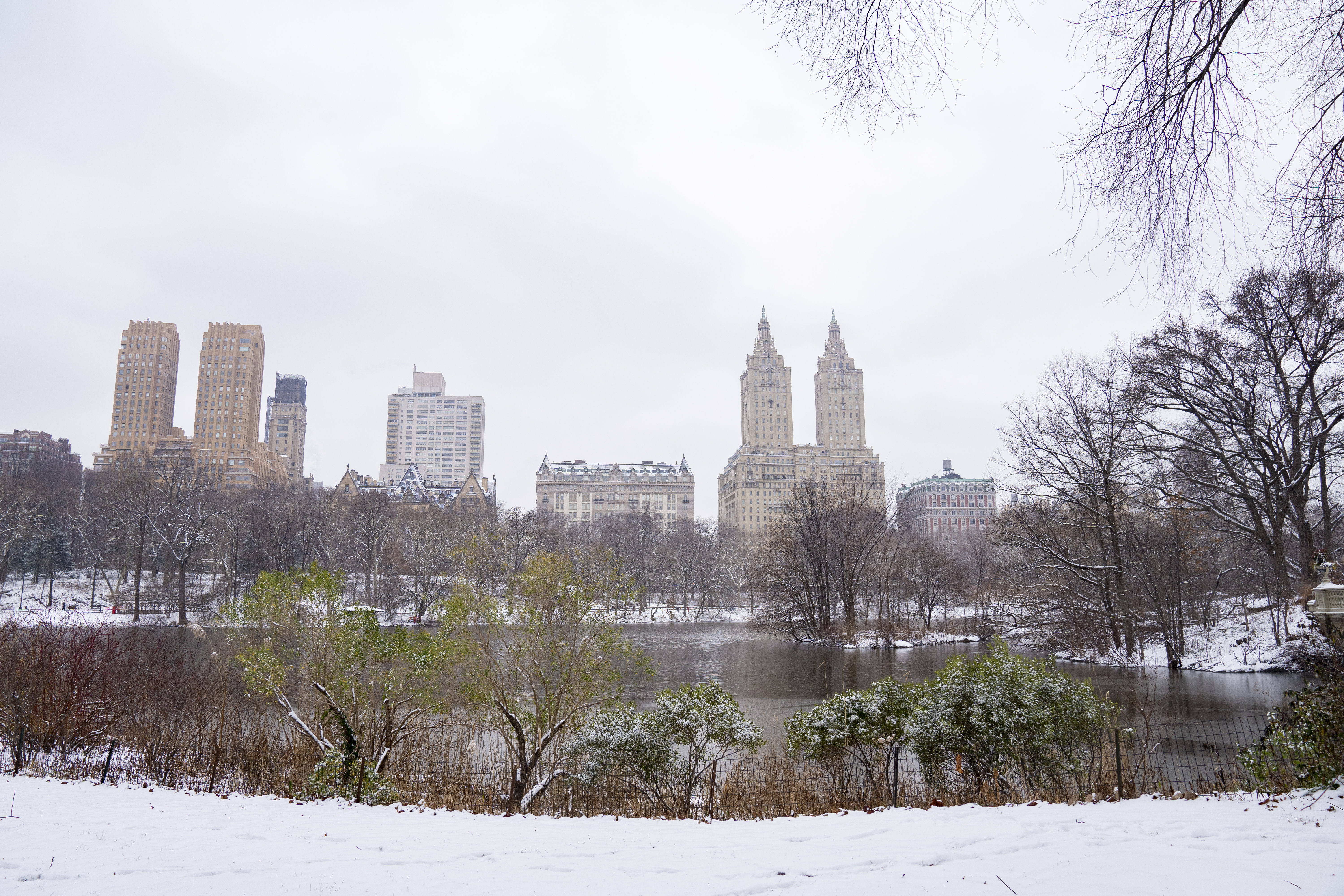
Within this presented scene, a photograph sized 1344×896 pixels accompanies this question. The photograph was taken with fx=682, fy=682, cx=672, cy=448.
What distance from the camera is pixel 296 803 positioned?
819 cm

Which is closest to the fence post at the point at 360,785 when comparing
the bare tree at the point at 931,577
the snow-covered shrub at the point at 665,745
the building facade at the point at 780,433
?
the snow-covered shrub at the point at 665,745

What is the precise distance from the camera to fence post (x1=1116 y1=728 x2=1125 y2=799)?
25.4 ft

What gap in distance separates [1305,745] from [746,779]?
639 cm

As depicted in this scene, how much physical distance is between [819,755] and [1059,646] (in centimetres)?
2202

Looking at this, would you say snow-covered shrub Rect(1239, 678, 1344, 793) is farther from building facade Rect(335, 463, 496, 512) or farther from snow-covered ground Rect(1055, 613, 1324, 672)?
building facade Rect(335, 463, 496, 512)

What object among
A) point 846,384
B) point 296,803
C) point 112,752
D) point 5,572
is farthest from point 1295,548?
point 846,384

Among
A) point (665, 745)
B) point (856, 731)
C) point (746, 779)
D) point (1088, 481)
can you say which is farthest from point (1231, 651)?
point (665, 745)

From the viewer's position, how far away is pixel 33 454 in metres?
73.1

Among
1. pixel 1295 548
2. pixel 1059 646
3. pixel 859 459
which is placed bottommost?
pixel 1059 646

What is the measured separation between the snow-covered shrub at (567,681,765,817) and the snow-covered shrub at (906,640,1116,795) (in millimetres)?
2378

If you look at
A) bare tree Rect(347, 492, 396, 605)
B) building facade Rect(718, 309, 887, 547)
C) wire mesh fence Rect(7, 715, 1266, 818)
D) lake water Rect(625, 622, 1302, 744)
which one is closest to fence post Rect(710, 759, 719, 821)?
wire mesh fence Rect(7, 715, 1266, 818)

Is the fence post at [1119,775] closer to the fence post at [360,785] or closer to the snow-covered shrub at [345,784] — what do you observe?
the snow-covered shrub at [345,784]

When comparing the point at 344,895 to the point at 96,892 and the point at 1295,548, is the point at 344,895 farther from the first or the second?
the point at 1295,548

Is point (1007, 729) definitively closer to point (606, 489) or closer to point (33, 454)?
point (33, 454)
